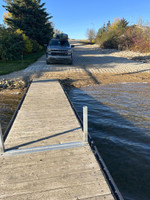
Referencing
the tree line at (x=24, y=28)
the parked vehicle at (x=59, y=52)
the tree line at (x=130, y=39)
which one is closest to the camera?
the parked vehicle at (x=59, y=52)

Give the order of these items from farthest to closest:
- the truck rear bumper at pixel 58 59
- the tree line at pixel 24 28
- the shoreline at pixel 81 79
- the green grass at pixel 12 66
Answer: the tree line at pixel 24 28
the truck rear bumper at pixel 58 59
the green grass at pixel 12 66
the shoreline at pixel 81 79

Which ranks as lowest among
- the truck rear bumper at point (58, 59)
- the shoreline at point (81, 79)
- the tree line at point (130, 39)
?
the shoreline at point (81, 79)

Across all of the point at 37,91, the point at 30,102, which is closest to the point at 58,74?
the point at 37,91

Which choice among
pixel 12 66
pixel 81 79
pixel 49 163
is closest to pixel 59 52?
pixel 81 79

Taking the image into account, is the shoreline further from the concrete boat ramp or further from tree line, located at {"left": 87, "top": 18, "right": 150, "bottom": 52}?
tree line, located at {"left": 87, "top": 18, "right": 150, "bottom": 52}

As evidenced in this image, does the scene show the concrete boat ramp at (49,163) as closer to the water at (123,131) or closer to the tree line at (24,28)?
the water at (123,131)

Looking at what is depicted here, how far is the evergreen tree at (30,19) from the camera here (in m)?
26.0

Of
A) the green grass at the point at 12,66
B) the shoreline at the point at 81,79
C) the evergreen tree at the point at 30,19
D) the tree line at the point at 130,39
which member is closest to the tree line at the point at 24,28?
the evergreen tree at the point at 30,19

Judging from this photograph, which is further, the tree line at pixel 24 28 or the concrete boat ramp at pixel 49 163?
the tree line at pixel 24 28

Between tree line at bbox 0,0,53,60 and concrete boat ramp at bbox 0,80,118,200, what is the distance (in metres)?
16.0

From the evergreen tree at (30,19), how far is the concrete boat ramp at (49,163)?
2483cm

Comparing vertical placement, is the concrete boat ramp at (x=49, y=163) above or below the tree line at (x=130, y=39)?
below

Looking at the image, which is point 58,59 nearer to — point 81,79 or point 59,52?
point 59,52

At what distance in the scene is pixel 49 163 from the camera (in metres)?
3.22
